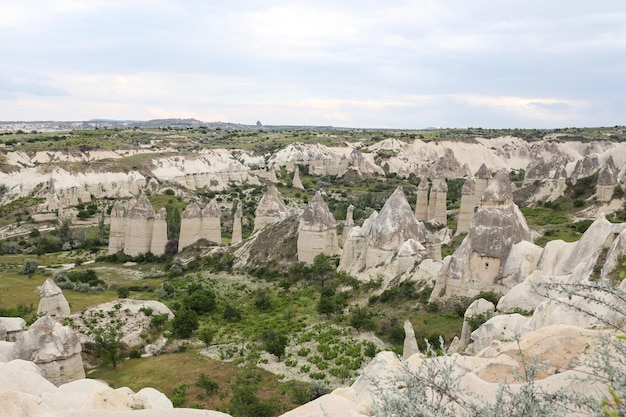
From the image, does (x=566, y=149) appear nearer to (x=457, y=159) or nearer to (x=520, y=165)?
(x=520, y=165)

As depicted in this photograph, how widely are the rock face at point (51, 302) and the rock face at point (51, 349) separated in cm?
590

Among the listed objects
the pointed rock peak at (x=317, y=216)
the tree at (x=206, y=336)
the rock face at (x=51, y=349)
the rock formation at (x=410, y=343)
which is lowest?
the tree at (x=206, y=336)

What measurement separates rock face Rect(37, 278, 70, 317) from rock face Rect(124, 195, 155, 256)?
52.8ft

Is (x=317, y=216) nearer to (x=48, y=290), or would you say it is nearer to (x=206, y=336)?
(x=206, y=336)

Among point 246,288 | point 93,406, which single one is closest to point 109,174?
point 246,288

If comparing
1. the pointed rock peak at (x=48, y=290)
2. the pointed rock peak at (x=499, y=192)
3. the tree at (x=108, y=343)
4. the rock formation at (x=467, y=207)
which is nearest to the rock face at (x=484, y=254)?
the pointed rock peak at (x=499, y=192)

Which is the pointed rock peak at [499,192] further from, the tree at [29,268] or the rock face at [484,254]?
the tree at [29,268]

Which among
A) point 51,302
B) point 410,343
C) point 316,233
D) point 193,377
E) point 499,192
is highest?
point 499,192

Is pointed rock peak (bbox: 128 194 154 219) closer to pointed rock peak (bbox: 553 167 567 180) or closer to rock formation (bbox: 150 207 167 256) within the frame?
rock formation (bbox: 150 207 167 256)

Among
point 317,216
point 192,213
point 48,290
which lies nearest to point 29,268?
point 192,213

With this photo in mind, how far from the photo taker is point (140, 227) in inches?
1506

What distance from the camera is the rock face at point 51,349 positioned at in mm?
15625

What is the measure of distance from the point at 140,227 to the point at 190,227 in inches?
149

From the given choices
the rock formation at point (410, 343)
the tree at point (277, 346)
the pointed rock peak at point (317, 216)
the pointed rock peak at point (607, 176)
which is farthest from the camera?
the pointed rock peak at point (607, 176)
